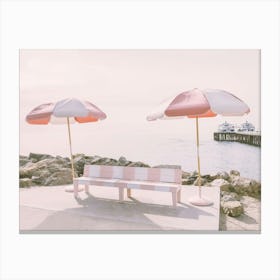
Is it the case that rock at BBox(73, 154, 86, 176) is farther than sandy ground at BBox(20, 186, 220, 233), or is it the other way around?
rock at BBox(73, 154, 86, 176)

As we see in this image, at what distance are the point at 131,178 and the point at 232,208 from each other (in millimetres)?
1960

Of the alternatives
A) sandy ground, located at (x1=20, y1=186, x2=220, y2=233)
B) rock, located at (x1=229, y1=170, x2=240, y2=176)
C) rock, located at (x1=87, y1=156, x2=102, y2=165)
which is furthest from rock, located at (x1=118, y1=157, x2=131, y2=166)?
rock, located at (x1=229, y1=170, x2=240, y2=176)

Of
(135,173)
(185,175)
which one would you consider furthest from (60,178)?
(185,175)

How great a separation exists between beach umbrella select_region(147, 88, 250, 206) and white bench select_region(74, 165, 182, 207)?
116 centimetres

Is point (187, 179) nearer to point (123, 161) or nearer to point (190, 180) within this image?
point (190, 180)

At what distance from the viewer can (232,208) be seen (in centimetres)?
528

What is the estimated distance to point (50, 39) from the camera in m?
5.14

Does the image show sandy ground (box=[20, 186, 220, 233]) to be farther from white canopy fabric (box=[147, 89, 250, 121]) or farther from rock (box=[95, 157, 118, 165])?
white canopy fabric (box=[147, 89, 250, 121])

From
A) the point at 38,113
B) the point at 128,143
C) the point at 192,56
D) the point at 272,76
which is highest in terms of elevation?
the point at 192,56

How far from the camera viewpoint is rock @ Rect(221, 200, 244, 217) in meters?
5.24

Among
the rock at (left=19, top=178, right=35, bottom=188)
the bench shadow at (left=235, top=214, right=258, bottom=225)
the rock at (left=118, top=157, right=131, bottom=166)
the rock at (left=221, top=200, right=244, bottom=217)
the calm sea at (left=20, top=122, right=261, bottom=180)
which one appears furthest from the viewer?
the rock at (left=118, top=157, right=131, bottom=166)

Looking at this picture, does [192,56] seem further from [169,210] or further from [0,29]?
[0,29]
